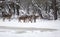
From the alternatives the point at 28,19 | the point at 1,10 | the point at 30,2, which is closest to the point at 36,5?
the point at 30,2

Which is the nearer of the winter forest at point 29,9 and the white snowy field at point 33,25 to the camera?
the white snowy field at point 33,25

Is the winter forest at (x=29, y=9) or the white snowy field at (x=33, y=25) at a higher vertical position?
the winter forest at (x=29, y=9)

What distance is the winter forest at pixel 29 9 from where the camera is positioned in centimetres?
507

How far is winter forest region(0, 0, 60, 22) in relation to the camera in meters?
5.07

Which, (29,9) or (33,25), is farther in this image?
(29,9)

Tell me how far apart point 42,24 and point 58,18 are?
66cm

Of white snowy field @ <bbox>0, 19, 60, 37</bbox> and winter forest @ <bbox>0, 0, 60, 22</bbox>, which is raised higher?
winter forest @ <bbox>0, 0, 60, 22</bbox>

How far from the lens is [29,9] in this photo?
509 cm

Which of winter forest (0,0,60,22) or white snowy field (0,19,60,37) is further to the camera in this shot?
winter forest (0,0,60,22)

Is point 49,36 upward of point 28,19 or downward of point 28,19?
downward

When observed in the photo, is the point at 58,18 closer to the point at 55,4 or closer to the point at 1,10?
the point at 55,4

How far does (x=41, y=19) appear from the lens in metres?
5.11

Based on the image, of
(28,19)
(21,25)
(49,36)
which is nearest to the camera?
(49,36)

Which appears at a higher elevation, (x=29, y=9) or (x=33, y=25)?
(x=29, y=9)
